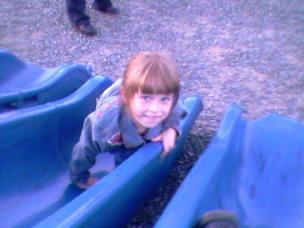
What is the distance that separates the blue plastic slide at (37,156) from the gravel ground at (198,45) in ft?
1.39

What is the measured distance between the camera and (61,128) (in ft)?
5.20

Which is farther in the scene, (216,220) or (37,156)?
(37,156)

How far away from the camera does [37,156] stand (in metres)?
1.54

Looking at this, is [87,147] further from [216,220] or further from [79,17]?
[79,17]

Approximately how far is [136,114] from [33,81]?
33.7 inches

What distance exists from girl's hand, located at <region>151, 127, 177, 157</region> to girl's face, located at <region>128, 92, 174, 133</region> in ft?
0.32

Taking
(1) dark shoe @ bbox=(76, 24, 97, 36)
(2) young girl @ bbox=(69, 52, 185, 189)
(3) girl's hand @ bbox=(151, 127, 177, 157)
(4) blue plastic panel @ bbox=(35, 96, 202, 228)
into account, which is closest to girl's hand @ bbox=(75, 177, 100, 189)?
(2) young girl @ bbox=(69, 52, 185, 189)

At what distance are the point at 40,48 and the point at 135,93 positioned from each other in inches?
76.8

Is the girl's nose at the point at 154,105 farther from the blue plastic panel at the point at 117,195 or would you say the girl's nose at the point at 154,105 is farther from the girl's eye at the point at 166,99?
the blue plastic panel at the point at 117,195

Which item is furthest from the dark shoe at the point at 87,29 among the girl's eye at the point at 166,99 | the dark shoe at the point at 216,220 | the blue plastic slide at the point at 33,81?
the dark shoe at the point at 216,220

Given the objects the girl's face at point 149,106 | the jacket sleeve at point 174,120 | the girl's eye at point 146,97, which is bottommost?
the jacket sleeve at point 174,120

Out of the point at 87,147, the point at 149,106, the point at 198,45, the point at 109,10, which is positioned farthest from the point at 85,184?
the point at 109,10

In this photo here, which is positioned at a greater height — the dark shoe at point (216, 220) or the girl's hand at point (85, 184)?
the dark shoe at point (216, 220)

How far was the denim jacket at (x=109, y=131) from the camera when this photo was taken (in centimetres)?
123
